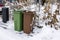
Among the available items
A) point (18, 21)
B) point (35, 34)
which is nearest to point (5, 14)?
point (18, 21)

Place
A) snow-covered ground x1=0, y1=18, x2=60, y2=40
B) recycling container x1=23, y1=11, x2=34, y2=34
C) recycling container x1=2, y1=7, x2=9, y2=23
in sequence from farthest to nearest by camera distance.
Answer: recycling container x1=2, y1=7, x2=9, y2=23, recycling container x1=23, y1=11, x2=34, y2=34, snow-covered ground x1=0, y1=18, x2=60, y2=40

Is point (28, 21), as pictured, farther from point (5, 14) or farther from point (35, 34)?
point (5, 14)

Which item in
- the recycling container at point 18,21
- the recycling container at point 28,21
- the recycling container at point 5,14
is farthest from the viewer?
the recycling container at point 5,14

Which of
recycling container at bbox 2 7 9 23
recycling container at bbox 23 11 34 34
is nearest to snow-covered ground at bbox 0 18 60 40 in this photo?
recycling container at bbox 23 11 34 34

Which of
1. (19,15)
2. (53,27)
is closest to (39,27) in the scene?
(53,27)

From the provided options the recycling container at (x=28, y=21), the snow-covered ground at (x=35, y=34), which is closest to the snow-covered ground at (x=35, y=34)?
the snow-covered ground at (x=35, y=34)

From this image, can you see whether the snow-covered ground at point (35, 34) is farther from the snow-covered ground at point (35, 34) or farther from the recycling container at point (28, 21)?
the recycling container at point (28, 21)

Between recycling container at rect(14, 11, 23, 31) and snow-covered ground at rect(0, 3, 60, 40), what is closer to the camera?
snow-covered ground at rect(0, 3, 60, 40)

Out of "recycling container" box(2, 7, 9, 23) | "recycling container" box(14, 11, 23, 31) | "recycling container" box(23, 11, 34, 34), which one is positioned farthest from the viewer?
"recycling container" box(2, 7, 9, 23)

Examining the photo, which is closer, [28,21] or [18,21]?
[28,21]

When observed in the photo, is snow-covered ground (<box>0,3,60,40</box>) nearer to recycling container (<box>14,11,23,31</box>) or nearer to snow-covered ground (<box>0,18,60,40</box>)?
snow-covered ground (<box>0,18,60,40</box>)

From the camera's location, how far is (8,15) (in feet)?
A: 28.3

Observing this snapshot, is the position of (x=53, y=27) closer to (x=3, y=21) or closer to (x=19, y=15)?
(x=19, y=15)

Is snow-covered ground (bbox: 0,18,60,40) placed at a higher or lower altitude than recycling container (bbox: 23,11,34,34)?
lower
